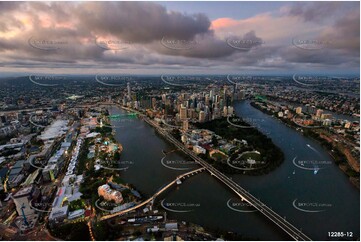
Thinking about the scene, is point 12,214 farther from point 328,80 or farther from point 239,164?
point 328,80

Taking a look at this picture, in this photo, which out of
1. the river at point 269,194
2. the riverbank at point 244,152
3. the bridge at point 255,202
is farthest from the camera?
the riverbank at point 244,152

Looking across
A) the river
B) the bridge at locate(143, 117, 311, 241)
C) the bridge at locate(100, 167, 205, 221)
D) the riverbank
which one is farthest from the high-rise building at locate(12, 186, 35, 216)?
the riverbank

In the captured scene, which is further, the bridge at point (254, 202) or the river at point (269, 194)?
the river at point (269, 194)

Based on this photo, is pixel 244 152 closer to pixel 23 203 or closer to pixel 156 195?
pixel 156 195

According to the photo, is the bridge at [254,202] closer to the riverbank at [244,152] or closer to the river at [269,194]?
the river at [269,194]

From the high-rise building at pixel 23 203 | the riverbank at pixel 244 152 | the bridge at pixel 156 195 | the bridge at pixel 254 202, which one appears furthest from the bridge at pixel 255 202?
the high-rise building at pixel 23 203

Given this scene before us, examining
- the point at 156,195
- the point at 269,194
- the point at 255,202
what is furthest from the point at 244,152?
the point at 156,195

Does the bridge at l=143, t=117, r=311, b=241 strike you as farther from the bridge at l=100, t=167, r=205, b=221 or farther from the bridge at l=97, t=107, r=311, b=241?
the bridge at l=100, t=167, r=205, b=221

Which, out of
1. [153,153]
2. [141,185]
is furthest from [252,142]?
[141,185]

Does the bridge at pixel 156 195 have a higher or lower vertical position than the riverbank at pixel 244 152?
lower

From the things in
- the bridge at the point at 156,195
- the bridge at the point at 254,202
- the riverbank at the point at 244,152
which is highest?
the riverbank at the point at 244,152
